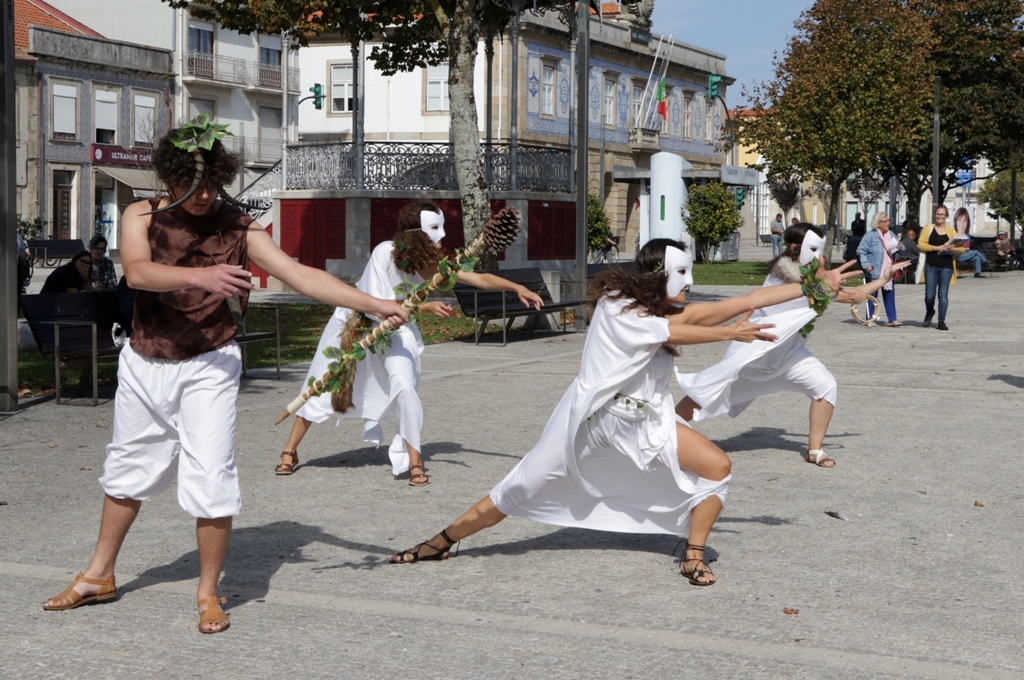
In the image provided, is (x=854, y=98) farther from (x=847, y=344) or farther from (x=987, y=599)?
(x=987, y=599)

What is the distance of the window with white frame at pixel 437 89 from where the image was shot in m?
48.9

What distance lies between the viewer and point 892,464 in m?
8.44

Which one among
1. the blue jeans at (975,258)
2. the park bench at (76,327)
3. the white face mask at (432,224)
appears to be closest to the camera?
the white face mask at (432,224)

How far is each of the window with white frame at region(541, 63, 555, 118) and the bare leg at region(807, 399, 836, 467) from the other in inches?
1688

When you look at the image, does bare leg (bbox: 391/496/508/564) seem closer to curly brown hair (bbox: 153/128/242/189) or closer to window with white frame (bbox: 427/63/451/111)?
curly brown hair (bbox: 153/128/242/189)

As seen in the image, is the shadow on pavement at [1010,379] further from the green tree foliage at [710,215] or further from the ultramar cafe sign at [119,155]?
the ultramar cafe sign at [119,155]

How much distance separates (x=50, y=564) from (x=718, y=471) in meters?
2.86

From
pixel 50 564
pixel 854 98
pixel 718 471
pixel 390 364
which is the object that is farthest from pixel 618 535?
pixel 854 98

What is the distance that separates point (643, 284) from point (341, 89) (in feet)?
164

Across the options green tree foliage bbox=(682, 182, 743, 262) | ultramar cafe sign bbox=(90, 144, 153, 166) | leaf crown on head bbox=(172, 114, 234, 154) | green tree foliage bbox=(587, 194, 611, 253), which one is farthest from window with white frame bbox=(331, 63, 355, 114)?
leaf crown on head bbox=(172, 114, 234, 154)

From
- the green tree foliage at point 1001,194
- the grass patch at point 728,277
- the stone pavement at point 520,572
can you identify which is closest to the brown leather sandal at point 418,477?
the stone pavement at point 520,572

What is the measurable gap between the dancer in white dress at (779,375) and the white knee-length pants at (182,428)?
432 centimetres

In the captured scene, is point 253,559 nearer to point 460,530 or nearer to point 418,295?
point 460,530

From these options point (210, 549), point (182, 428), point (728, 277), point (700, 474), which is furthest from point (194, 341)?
point (728, 277)
